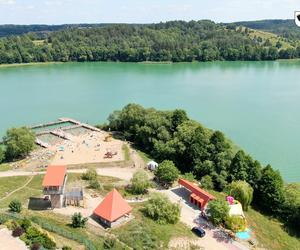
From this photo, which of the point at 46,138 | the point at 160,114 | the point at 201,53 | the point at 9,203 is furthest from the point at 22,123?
the point at 201,53

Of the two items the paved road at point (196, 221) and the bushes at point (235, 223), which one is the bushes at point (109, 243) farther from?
the bushes at point (235, 223)

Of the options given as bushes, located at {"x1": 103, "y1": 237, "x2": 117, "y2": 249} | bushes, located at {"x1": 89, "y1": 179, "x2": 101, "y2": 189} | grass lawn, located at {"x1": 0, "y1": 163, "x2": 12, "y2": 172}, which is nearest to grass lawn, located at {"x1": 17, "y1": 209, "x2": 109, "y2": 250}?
bushes, located at {"x1": 103, "y1": 237, "x2": 117, "y2": 249}

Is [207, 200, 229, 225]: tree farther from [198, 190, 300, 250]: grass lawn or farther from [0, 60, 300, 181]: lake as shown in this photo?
[0, 60, 300, 181]: lake

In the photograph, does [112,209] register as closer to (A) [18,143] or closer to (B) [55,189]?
(B) [55,189]

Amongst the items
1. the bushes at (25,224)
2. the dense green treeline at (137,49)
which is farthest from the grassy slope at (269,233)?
the dense green treeline at (137,49)

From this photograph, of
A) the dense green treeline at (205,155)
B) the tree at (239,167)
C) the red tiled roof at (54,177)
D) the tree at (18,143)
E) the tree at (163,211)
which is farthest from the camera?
the tree at (18,143)

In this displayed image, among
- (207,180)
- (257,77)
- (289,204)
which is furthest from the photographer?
(257,77)

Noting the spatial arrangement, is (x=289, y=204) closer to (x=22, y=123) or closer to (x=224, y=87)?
(x=22, y=123)
